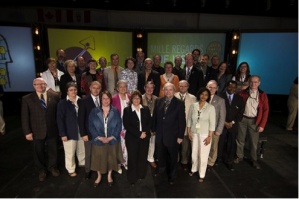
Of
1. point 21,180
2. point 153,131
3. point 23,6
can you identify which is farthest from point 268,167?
point 23,6

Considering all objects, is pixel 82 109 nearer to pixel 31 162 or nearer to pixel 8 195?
pixel 8 195

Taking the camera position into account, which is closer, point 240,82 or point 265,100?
point 265,100

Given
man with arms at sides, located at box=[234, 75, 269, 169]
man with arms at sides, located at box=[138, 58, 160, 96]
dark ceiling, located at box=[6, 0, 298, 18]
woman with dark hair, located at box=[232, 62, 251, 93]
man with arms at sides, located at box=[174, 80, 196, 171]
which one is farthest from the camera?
dark ceiling, located at box=[6, 0, 298, 18]

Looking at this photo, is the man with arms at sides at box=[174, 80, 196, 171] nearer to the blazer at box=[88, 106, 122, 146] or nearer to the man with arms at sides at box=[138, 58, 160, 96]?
the man with arms at sides at box=[138, 58, 160, 96]

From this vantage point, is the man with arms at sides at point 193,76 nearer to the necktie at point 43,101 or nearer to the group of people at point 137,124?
the group of people at point 137,124

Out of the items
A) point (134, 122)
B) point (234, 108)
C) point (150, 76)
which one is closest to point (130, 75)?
point (150, 76)

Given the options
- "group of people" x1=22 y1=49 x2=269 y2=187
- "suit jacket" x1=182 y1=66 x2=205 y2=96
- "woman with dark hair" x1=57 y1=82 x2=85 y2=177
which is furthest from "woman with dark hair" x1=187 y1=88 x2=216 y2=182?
"woman with dark hair" x1=57 y1=82 x2=85 y2=177

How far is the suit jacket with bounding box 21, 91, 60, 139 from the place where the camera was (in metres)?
3.12

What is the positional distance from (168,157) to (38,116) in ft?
7.31

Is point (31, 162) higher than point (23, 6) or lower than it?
lower

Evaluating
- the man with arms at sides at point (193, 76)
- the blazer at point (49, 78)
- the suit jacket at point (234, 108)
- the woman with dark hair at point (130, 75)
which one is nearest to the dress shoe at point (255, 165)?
the suit jacket at point (234, 108)

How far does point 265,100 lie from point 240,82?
61cm

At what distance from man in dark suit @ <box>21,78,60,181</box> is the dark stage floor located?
0.36 metres

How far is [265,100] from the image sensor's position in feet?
11.9
